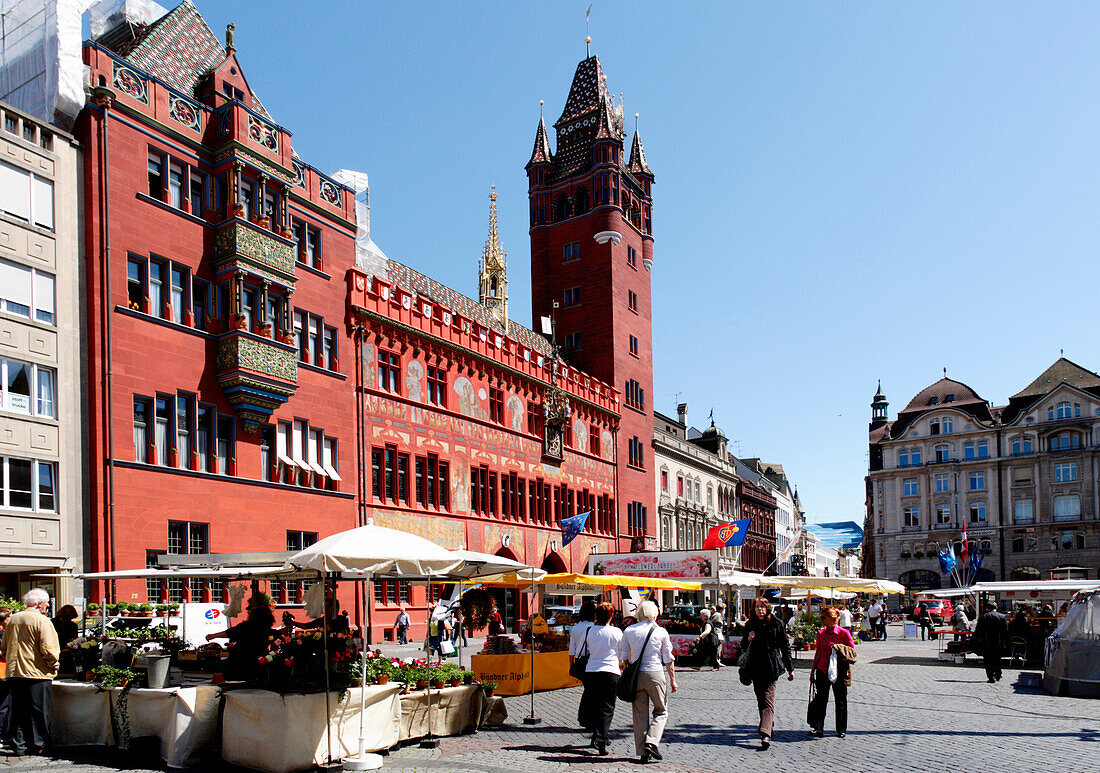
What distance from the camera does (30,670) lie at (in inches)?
468

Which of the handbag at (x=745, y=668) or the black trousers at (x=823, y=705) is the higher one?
the handbag at (x=745, y=668)

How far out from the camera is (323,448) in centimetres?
3169

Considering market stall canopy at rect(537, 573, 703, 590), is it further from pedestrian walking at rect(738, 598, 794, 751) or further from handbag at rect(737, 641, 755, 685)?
pedestrian walking at rect(738, 598, 794, 751)

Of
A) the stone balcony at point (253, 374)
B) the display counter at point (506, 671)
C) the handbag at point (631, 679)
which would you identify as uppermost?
the stone balcony at point (253, 374)

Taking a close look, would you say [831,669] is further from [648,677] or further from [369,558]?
[369,558]

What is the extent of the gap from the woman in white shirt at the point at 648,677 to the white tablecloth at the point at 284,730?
3237mm

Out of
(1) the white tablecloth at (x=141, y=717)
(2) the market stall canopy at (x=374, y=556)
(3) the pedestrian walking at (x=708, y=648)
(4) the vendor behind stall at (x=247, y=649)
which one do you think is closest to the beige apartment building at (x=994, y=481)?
(3) the pedestrian walking at (x=708, y=648)

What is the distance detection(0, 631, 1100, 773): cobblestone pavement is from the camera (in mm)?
11172

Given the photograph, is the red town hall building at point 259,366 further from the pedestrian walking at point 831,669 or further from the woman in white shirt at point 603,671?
the pedestrian walking at point 831,669

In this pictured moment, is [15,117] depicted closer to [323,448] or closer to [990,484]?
[323,448]

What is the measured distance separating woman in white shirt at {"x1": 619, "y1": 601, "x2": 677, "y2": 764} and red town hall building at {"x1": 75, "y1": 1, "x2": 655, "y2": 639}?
1488cm

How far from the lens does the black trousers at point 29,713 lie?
39.3 ft

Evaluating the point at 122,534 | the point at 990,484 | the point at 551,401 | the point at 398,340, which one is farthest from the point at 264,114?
the point at 990,484

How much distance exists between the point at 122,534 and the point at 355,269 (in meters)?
13.3
